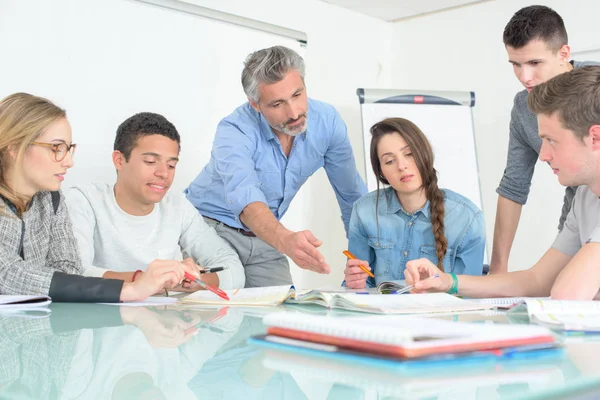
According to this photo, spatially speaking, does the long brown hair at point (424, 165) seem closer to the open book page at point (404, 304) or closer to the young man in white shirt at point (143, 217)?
the young man in white shirt at point (143, 217)

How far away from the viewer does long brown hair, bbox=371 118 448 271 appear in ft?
7.57

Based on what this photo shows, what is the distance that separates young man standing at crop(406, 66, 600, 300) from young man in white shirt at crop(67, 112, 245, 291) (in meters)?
0.85

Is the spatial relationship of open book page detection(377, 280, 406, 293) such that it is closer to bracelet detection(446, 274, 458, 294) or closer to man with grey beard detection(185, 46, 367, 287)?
bracelet detection(446, 274, 458, 294)

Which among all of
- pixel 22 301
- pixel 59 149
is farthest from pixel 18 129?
pixel 22 301

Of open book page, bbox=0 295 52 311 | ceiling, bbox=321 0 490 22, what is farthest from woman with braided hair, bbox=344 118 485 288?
ceiling, bbox=321 0 490 22

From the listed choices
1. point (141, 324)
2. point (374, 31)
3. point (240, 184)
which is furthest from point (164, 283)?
point (374, 31)

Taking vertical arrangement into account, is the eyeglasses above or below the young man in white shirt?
above

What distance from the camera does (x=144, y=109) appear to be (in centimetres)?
321

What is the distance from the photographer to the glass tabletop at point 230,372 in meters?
0.66

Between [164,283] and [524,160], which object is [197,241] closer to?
[164,283]

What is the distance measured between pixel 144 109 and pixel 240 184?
104 centimetres

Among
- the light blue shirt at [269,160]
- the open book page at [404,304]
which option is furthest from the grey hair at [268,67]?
the open book page at [404,304]

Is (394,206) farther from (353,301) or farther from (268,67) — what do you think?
(353,301)

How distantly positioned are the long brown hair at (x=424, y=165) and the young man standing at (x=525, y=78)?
38cm
